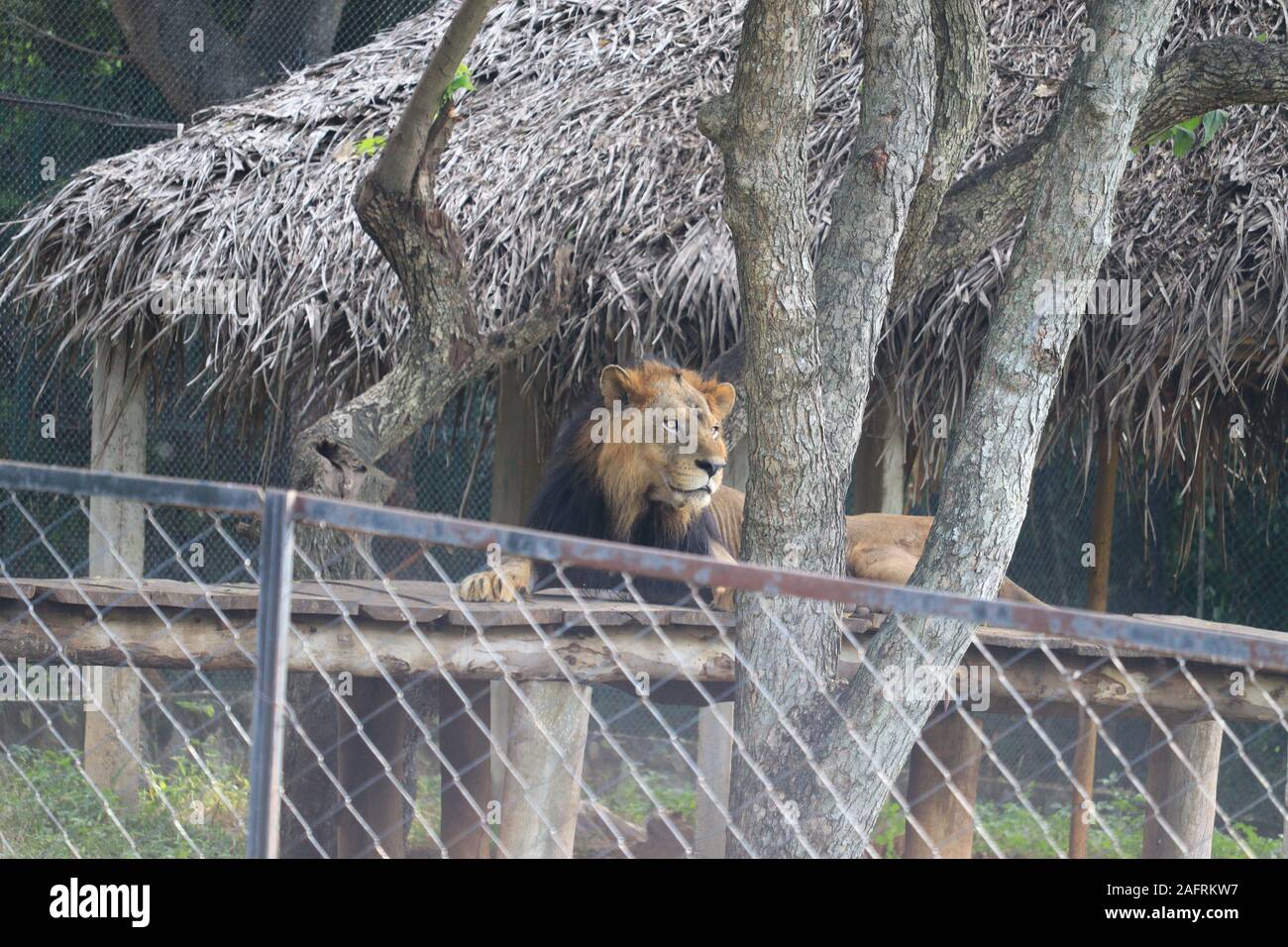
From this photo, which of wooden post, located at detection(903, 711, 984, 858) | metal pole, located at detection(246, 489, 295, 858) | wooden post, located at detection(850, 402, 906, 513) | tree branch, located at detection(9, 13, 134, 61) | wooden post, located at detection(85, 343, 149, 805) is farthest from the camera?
tree branch, located at detection(9, 13, 134, 61)

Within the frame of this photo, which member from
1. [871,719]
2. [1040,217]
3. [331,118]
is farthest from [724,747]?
[331,118]

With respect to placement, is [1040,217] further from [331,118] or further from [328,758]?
[331,118]

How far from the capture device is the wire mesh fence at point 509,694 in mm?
2029

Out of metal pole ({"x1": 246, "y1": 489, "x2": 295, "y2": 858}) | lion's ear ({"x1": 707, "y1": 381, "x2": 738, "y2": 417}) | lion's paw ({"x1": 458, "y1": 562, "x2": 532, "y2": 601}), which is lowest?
lion's paw ({"x1": 458, "y1": 562, "x2": 532, "y2": 601})

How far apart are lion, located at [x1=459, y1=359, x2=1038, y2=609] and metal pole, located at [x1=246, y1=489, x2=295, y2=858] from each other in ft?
8.22

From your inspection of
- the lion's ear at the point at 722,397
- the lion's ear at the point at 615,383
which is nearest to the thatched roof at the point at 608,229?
the lion's ear at the point at 615,383

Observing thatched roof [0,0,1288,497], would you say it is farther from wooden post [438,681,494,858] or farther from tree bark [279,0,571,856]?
wooden post [438,681,494,858]

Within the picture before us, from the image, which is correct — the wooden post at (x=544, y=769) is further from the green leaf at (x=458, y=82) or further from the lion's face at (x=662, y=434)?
the green leaf at (x=458, y=82)

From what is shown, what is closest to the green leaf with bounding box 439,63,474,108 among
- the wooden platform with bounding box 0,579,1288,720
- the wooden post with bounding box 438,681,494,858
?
the wooden platform with bounding box 0,579,1288,720

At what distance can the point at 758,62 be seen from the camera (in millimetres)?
3402

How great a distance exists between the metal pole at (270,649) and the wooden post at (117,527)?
16.8 ft

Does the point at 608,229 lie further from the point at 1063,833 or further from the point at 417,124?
the point at 1063,833

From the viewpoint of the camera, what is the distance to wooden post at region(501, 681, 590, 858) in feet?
15.4
